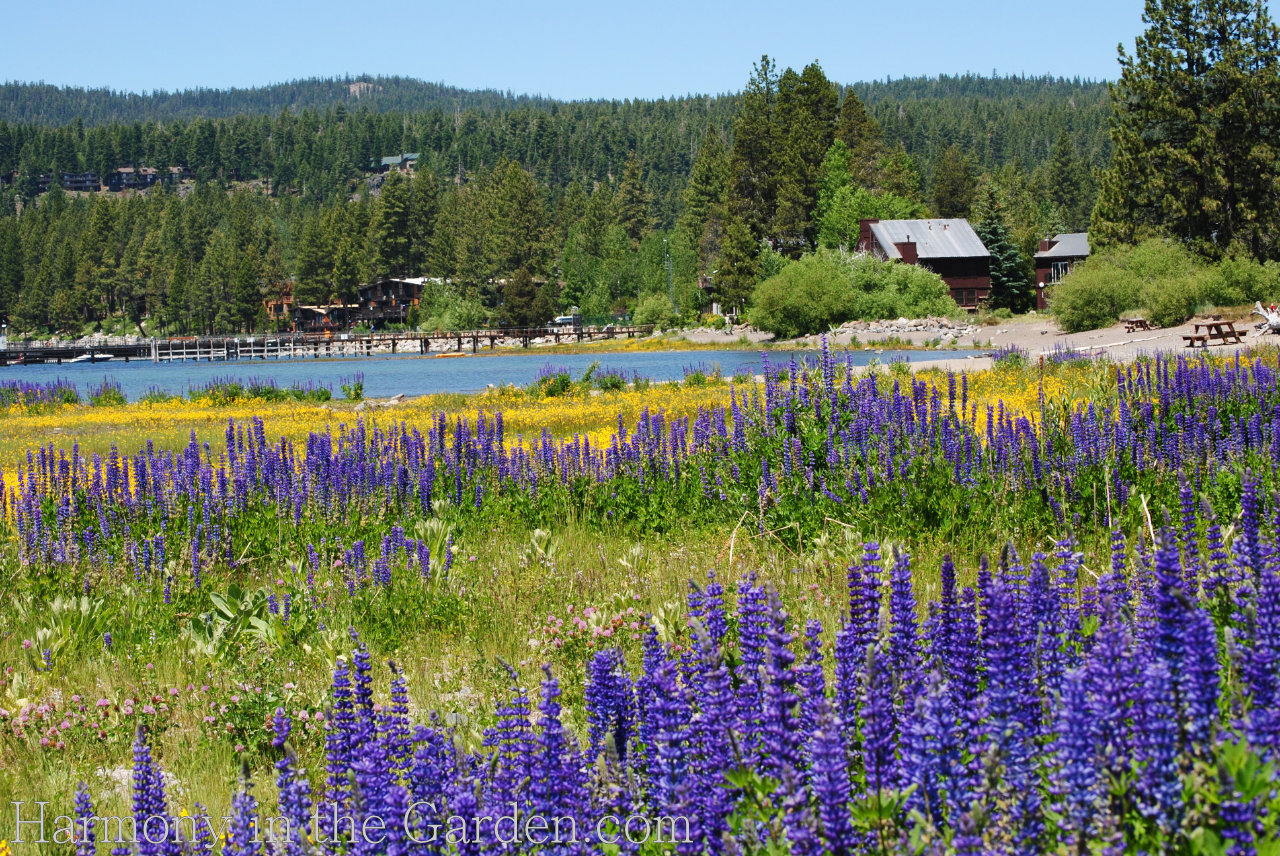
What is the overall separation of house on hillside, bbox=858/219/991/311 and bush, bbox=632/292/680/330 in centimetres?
2100

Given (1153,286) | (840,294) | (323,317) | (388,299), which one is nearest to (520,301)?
(388,299)

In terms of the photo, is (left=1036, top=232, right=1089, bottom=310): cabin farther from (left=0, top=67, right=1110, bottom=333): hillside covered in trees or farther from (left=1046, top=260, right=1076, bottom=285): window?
(left=0, top=67, right=1110, bottom=333): hillside covered in trees

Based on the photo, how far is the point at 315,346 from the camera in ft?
368

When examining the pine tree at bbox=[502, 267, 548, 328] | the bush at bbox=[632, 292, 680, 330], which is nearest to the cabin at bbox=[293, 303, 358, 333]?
the pine tree at bbox=[502, 267, 548, 328]

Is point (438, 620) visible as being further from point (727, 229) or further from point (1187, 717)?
point (727, 229)

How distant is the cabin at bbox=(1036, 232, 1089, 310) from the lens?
335 ft

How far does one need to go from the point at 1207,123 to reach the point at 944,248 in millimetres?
35505

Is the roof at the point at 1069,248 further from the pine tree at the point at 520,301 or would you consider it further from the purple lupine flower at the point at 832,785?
the purple lupine flower at the point at 832,785

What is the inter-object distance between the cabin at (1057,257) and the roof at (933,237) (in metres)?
13.2

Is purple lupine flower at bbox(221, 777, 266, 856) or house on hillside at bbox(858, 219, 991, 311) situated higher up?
house on hillside at bbox(858, 219, 991, 311)

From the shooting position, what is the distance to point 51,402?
32062 millimetres

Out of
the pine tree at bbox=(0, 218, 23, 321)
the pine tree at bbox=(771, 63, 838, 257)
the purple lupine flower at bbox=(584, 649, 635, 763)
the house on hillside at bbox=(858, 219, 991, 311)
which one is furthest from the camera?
the pine tree at bbox=(0, 218, 23, 321)

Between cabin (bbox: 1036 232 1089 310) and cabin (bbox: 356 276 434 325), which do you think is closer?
cabin (bbox: 1036 232 1089 310)

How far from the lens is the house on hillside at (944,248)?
88.3m
